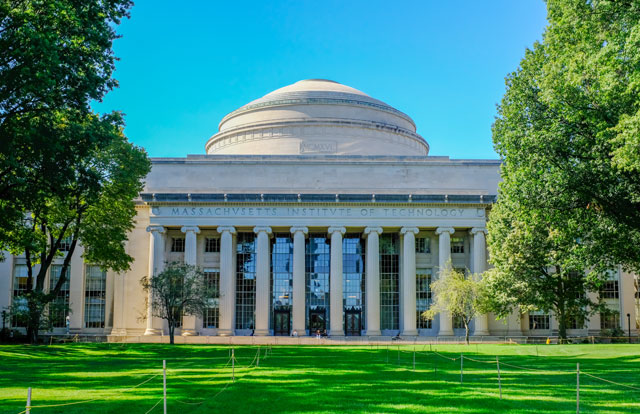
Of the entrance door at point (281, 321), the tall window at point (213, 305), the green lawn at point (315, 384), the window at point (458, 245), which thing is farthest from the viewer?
the window at point (458, 245)

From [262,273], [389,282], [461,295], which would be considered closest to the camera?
[461,295]

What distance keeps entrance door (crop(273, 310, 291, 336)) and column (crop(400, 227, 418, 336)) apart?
11.3m

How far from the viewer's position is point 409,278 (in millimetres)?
65562

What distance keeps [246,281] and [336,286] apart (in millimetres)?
9234

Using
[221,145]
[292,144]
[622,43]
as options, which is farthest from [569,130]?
[221,145]

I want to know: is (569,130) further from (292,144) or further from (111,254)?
(292,144)

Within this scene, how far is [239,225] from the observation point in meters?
65.9

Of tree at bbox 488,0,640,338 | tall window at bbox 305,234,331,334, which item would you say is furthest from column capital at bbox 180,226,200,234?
tree at bbox 488,0,640,338

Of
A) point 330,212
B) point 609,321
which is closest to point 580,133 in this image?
point 330,212

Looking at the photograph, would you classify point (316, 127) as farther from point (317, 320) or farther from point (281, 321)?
point (281, 321)

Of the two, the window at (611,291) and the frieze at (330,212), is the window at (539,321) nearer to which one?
the window at (611,291)

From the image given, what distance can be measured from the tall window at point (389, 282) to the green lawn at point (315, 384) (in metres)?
28.9

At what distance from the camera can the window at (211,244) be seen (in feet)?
225

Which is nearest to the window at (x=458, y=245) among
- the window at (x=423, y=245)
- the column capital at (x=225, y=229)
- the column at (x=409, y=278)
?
the window at (x=423, y=245)
